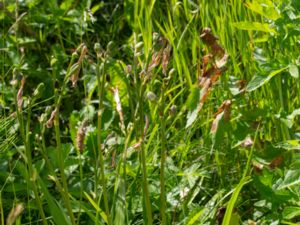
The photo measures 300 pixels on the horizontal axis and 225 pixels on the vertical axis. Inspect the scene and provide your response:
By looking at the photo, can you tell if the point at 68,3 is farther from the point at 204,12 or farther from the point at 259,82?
the point at 259,82

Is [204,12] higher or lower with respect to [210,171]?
higher

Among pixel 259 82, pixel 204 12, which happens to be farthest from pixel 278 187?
pixel 204 12

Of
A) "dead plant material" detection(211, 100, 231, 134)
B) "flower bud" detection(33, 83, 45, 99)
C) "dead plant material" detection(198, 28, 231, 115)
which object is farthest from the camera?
"dead plant material" detection(211, 100, 231, 134)

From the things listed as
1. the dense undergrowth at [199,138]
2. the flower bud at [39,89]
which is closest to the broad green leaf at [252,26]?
the dense undergrowth at [199,138]

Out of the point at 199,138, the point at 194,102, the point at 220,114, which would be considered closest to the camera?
the point at 194,102

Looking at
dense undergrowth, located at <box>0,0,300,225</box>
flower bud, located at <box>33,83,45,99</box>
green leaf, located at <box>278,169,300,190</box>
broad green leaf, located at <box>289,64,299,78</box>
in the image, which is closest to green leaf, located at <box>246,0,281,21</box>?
dense undergrowth, located at <box>0,0,300,225</box>

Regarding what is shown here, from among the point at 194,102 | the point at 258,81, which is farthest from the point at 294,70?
the point at 194,102

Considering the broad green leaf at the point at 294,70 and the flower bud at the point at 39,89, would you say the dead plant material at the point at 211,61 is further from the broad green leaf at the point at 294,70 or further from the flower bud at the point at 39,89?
the flower bud at the point at 39,89

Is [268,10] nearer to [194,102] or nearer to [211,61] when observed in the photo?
[211,61]

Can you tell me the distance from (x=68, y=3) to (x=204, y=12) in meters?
0.81

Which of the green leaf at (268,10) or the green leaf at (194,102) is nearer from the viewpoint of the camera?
the green leaf at (194,102)

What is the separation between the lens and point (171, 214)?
168cm

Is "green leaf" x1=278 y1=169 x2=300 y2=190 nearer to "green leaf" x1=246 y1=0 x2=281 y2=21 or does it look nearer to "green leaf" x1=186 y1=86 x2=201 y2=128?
"green leaf" x1=186 y1=86 x2=201 y2=128

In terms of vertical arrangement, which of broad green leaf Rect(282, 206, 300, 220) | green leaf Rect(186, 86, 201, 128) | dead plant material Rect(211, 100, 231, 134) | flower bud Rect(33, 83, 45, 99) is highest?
flower bud Rect(33, 83, 45, 99)
